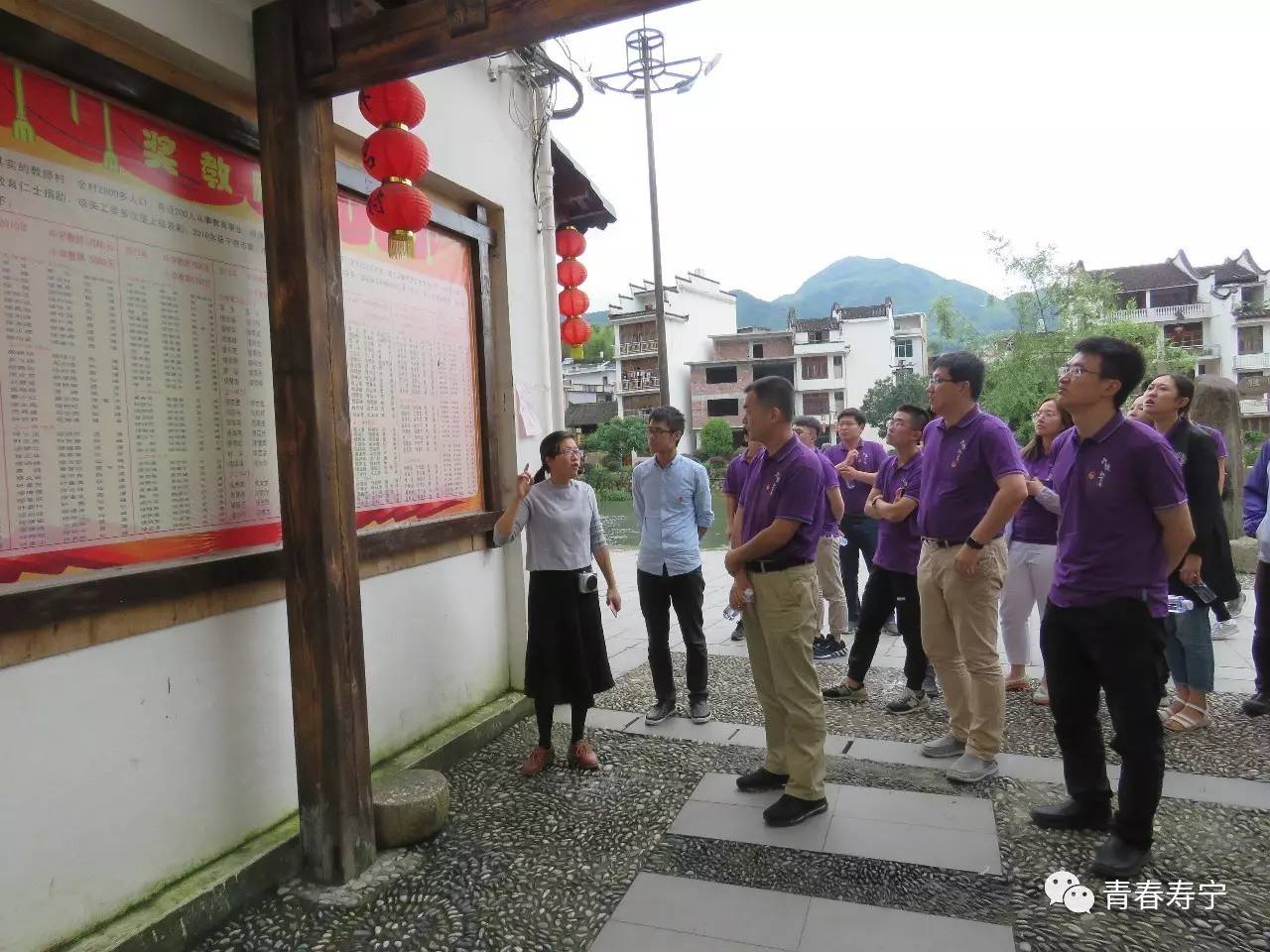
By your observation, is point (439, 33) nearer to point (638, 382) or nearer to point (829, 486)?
point (829, 486)

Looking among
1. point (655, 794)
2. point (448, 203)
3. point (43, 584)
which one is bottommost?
point (655, 794)

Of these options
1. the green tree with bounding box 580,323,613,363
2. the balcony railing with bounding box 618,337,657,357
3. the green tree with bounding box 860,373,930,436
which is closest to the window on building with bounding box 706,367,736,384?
the balcony railing with bounding box 618,337,657,357

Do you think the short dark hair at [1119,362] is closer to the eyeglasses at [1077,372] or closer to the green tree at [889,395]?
the eyeglasses at [1077,372]

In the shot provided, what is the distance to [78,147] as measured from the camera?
263 centimetres

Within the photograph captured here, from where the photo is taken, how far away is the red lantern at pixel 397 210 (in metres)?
3.27

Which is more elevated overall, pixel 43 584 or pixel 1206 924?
pixel 43 584

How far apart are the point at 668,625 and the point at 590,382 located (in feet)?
164

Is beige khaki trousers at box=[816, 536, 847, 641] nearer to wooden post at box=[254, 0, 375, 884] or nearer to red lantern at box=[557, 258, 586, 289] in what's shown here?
red lantern at box=[557, 258, 586, 289]

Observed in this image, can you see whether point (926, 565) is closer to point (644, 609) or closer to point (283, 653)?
point (644, 609)

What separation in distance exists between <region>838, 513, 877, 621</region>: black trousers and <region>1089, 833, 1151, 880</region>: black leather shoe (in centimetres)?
348

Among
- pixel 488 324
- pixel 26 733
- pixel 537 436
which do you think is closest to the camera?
pixel 26 733

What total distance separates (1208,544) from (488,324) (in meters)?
4.45

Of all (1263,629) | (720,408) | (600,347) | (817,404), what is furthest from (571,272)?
(600,347)

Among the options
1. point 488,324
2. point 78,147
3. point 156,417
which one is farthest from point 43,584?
point 488,324
